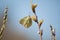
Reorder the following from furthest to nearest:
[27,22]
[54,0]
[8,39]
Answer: [54,0] → [8,39] → [27,22]

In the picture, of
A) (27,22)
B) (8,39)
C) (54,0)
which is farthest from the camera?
(54,0)

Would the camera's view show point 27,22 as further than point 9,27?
No

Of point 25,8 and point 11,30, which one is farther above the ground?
point 25,8

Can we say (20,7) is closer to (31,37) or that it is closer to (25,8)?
(25,8)

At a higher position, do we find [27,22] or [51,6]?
[27,22]

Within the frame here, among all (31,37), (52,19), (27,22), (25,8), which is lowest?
(31,37)

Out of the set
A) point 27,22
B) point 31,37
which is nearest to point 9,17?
point 31,37

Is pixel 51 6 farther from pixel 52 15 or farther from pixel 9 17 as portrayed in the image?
pixel 9 17

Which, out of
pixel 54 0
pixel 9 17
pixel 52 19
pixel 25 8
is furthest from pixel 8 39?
pixel 54 0

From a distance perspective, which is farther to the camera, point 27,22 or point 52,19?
point 52,19
